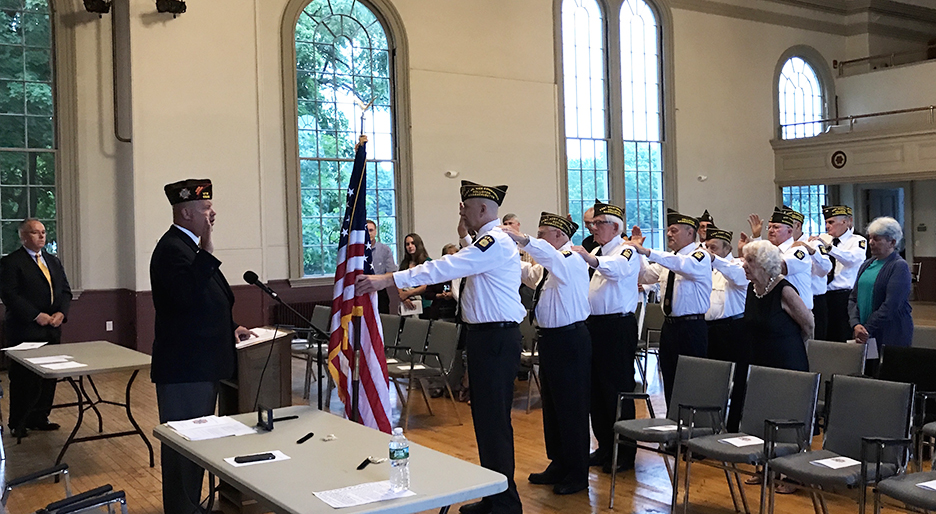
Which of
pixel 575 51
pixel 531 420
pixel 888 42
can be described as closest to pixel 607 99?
pixel 575 51

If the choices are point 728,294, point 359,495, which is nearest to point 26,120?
point 728,294

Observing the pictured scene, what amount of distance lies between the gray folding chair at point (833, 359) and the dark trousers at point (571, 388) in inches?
57.2

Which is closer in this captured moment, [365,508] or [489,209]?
[365,508]

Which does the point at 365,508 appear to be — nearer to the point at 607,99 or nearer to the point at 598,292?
the point at 598,292

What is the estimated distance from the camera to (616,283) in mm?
5527

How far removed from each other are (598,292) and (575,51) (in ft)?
32.7

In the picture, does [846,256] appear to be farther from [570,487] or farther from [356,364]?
[356,364]

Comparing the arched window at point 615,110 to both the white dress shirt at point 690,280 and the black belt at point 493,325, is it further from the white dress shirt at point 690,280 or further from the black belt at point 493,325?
the black belt at point 493,325

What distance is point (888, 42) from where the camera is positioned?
1872cm

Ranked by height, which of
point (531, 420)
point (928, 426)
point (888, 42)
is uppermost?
point (888, 42)

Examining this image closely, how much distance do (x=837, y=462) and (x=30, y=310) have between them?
20.0 feet

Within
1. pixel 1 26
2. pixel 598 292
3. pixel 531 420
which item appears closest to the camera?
pixel 598 292

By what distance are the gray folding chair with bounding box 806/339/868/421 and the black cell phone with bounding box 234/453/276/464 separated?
11.7ft

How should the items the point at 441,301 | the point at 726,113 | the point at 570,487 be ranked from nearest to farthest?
the point at 570,487 → the point at 441,301 → the point at 726,113
